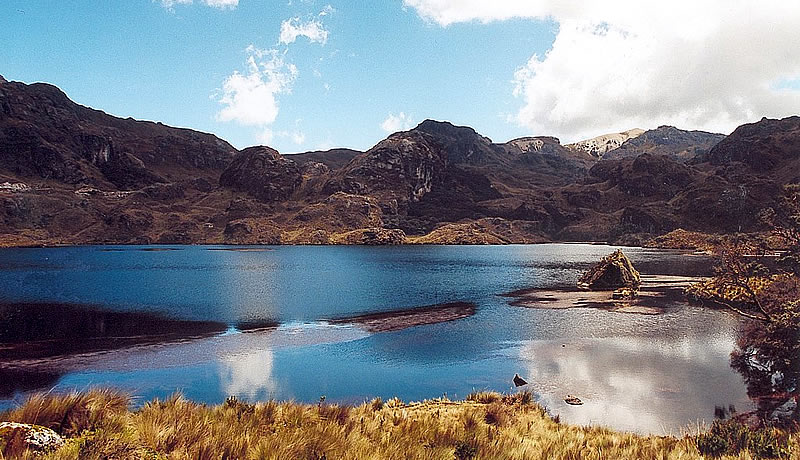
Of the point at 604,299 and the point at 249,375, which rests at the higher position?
the point at 249,375

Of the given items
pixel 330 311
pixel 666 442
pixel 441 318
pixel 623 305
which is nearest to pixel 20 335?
pixel 330 311

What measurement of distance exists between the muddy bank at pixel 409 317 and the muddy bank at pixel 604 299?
9259 millimetres

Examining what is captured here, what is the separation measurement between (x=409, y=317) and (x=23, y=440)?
48843 millimetres

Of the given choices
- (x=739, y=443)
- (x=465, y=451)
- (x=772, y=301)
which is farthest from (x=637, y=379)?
(x=465, y=451)

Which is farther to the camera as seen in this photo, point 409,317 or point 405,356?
point 409,317

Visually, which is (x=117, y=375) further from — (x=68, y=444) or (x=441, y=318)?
(x=441, y=318)

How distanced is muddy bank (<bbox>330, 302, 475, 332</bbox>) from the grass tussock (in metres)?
33.1

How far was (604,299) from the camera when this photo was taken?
223 feet

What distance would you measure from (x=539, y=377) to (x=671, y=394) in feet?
23.9

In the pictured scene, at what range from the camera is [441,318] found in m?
54.4

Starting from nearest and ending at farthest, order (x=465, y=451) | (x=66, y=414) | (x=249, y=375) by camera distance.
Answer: (x=66, y=414)
(x=465, y=451)
(x=249, y=375)

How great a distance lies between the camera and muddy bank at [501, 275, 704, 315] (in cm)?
6046

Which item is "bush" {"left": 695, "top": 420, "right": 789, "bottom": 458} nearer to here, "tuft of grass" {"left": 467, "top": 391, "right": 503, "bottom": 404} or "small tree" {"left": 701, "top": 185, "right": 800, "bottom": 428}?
"tuft of grass" {"left": 467, "top": 391, "right": 503, "bottom": 404}

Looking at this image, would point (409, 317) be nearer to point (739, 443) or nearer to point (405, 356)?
point (405, 356)
